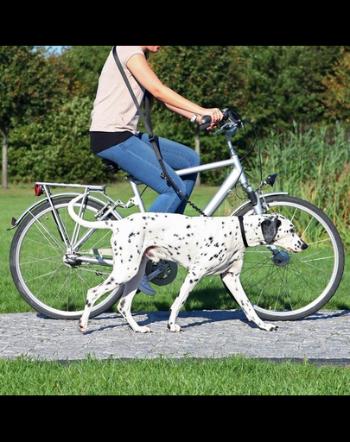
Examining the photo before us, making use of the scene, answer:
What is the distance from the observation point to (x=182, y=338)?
5.90m

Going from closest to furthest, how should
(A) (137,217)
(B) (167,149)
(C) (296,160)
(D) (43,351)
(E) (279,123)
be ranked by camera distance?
(D) (43,351), (A) (137,217), (B) (167,149), (C) (296,160), (E) (279,123)

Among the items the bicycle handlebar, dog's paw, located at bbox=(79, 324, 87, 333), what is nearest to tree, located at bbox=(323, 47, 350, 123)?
the bicycle handlebar

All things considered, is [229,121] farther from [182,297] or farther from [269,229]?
[182,297]

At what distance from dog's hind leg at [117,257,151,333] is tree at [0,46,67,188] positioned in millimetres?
23362

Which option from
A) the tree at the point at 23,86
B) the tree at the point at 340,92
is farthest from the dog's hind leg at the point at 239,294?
the tree at the point at 340,92

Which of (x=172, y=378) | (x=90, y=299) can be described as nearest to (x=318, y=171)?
(x=90, y=299)

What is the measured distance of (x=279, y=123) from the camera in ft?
111

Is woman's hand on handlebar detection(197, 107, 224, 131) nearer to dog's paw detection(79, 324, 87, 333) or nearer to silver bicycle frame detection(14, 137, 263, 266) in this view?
silver bicycle frame detection(14, 137, 263, 266)

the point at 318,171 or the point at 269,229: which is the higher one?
the point at 318,171

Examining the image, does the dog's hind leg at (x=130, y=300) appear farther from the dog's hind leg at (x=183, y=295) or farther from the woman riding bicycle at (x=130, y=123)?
the woman riding bicycle at (x=130, y=123)

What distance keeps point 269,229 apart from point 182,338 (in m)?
0.91
